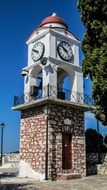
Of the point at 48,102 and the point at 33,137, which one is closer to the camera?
the point at 48,102

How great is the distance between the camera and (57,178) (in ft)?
54.6

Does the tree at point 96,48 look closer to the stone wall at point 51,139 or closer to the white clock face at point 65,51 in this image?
the stone wall at point 51,139

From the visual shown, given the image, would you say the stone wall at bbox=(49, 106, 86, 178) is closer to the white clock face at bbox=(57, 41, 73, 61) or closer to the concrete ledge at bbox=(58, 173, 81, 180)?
the concrete ledge at bbox=(58, 173, 81, 180)

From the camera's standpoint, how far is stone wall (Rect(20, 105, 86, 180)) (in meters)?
16.7

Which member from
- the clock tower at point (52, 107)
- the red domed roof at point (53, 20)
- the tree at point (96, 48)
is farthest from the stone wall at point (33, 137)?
the tree at point (96, 48)

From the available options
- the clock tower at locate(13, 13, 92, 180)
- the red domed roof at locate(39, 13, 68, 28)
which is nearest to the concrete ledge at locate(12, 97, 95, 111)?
the clock tower at locate(13, 13, 92, 180)

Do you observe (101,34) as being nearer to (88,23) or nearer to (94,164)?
(88,23)

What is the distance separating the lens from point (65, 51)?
18453 millimetres

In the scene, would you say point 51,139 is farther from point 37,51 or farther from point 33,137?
point 37,51

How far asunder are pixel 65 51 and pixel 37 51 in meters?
1.50

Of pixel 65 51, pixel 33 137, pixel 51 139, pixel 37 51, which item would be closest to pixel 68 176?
pixel 51 139

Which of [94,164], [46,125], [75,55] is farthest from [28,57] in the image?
[94,164]

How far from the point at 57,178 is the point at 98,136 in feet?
19.0

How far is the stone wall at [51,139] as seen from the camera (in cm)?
1672
